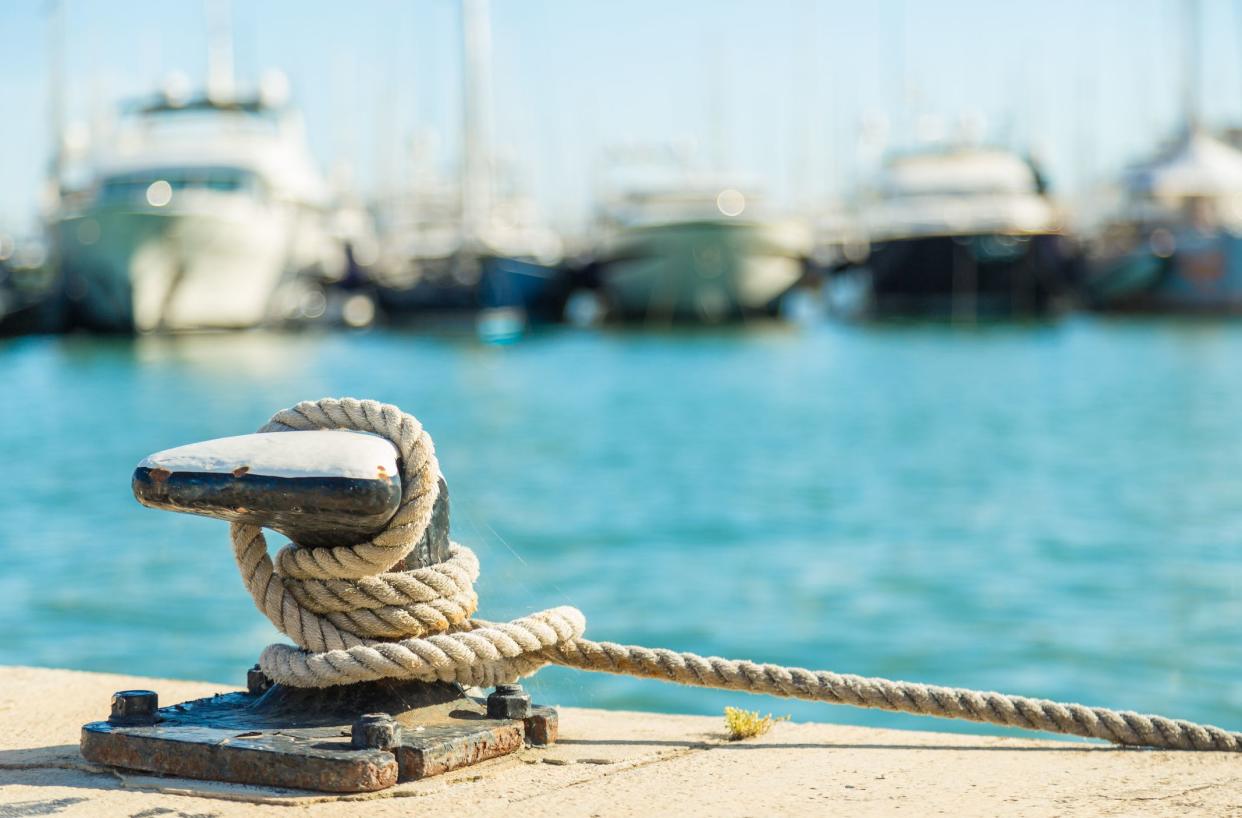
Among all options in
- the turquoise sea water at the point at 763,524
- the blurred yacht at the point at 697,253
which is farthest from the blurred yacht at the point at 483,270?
the turquoise sea water at the point at 763,524

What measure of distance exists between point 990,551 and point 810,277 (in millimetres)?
52077

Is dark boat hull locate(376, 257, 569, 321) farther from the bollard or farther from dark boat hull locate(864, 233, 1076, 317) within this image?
the bollard

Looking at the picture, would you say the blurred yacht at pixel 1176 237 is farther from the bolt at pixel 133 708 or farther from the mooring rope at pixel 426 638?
the bolt at pixel 133 708

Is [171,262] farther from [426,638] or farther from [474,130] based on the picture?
[426,638]

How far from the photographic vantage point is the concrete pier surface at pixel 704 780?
117 inches

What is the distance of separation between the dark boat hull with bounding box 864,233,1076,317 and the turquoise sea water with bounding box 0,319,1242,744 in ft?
59.7

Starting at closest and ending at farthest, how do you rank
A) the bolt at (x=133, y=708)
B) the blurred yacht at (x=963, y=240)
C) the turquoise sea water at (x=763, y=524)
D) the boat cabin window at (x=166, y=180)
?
the bolt at (x=133, y=708)
the turquoise sea water at (x=763, y=524)
the boat cabin window at (x=166, y=180)
the blurred yacht at (x=963, y=240)

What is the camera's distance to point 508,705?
11.1 ft

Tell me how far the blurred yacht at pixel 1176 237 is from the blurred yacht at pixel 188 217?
32112 millimetres

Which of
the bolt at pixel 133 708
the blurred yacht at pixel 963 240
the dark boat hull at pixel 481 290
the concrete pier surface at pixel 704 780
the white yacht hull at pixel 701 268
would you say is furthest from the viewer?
the blurred yacht at pixel 963 240

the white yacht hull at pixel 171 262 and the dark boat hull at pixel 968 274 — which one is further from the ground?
the white yacht hull at pixel 171 262

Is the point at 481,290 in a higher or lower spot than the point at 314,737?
lower

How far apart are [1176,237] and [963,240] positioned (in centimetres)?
1239

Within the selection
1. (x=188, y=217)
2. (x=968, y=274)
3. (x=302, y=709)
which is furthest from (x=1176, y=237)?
(x=302, y=709)
